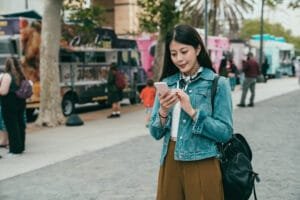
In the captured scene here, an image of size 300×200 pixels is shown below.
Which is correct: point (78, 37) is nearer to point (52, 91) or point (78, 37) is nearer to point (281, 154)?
point (52, 91)

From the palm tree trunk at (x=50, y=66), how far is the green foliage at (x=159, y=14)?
215 inches

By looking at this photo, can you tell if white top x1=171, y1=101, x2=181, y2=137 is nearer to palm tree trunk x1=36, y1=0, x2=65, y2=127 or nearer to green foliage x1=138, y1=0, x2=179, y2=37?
palm tree trunk x1=36, y1=0, x2=65, y2=127

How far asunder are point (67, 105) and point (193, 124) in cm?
1463

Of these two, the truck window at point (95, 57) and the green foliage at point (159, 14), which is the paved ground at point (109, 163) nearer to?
the truck window at point (95, 57)

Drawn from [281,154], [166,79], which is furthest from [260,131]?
[166,79]

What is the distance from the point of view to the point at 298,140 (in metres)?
11.5

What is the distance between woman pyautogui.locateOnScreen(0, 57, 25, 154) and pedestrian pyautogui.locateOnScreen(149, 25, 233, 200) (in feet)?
23.4

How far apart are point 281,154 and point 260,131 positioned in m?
3.24

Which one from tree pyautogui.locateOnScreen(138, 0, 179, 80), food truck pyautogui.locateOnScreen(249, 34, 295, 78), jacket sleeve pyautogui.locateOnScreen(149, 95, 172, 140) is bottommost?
food truck pyautogui.locateOnScreen(249, 34, 295, 78)

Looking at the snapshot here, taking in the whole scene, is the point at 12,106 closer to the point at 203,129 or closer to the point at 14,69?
the point at 14,69

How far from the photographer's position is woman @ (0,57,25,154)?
10.1 meters

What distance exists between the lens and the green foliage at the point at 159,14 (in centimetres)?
1966

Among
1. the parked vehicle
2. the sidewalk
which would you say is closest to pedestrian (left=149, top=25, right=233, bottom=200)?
the sidewalk

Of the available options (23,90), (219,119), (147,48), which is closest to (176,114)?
(219,119)
